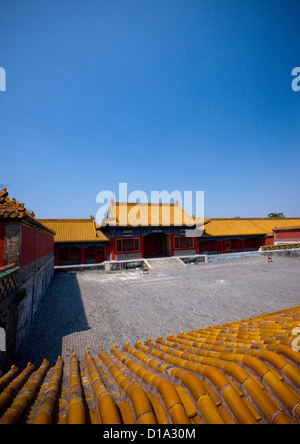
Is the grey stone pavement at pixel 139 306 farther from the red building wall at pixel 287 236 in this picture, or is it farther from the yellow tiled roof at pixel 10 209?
the red building wall at pixel 287 236

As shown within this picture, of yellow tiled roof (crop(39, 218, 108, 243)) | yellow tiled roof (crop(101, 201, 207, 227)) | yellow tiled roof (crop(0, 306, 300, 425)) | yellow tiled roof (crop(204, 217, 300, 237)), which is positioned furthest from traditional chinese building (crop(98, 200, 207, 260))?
yellow tiled roof (crop(0, 306, 300, 425))

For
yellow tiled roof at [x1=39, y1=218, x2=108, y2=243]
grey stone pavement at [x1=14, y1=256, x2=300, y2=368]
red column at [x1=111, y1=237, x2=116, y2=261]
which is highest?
yellow tiled roof at [x1=39, y1=218, x2=108, y2=243]

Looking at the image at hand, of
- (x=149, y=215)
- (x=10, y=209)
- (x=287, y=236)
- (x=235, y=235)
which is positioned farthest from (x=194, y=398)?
(x=287, y=236)

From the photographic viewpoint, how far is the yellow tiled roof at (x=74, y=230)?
20386 mm

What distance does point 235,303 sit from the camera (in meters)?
9.57

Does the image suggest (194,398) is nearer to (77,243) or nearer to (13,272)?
(13,272)

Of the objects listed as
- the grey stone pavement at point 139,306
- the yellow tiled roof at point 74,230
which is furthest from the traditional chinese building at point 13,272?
the yellow tiled roof at point 74,230

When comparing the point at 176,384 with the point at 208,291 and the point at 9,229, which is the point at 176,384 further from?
the point at 208,291

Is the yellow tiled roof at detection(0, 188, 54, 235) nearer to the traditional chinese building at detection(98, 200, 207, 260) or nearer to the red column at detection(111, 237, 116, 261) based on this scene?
the traditional chinese building at detection(98, 200, 207, 260)

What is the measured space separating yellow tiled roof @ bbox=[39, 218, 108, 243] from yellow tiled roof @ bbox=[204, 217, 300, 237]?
13.5 meters

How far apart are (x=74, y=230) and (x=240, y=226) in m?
22.2

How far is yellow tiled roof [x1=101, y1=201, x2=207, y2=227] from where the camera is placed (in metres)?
21.4

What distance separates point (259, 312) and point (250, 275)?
7688mm

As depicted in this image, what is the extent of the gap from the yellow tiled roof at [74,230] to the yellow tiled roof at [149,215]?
1.86 m
